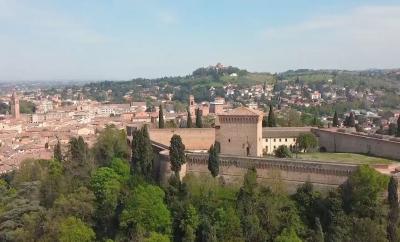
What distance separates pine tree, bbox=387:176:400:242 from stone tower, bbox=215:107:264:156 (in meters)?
11.2

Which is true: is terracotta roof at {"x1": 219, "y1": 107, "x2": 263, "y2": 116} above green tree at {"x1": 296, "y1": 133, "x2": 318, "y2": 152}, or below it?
above

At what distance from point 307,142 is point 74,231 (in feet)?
63.5

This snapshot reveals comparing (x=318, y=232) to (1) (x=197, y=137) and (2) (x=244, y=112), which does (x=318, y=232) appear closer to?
(2) (x=244, y=112)

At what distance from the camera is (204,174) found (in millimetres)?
32219

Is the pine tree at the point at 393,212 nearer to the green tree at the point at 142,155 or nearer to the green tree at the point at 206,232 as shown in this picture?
the green tree at the point at 206,232

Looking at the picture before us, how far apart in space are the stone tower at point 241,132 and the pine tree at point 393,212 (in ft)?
36.8

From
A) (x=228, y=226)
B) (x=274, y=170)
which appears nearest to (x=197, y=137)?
(x=274, y=170)

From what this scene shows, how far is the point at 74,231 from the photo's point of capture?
2828 centimetres

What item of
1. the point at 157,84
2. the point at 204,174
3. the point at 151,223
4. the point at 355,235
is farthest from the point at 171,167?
the point at 157,84

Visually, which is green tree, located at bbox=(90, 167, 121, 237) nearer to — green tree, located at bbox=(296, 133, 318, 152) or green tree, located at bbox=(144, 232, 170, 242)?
green tree, located at bbox=(144, 232, 170, 242)

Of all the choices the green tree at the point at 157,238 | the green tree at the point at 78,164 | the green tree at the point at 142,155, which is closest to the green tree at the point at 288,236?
the green tree at the point at 157,238

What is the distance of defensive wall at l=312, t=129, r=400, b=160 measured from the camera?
34000 millimetres

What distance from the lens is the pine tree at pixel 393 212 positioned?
25.1 m

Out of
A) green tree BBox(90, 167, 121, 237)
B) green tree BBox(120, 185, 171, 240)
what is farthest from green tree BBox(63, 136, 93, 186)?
green tree BBox(120, 185, 171, 240)
